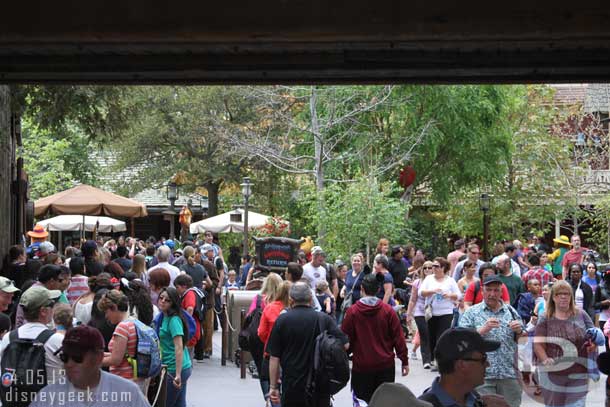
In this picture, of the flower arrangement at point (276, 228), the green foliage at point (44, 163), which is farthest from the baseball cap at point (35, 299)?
the green foliage at point (44, 163)

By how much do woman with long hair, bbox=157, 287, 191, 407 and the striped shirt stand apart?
4.96 ft

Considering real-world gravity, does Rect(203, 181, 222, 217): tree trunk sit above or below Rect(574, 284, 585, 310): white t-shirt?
above

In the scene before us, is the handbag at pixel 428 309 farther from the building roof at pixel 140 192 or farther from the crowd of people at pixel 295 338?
the building roof at pixel 140 192

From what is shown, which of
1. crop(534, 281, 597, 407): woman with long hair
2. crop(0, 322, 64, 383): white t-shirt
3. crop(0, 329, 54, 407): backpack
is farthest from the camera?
crop(534, 281, 597, 407): woman with long hair

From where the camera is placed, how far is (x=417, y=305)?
17.0 m

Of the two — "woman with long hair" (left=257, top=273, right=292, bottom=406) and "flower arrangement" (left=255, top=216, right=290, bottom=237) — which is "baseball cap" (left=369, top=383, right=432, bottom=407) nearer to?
"woman with long hair" (left=257, top=273, right=292, bottom=406)

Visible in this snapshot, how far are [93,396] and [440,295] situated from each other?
11169 millimetres

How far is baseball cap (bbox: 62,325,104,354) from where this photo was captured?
5.69 m

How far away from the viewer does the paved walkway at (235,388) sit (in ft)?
45.6

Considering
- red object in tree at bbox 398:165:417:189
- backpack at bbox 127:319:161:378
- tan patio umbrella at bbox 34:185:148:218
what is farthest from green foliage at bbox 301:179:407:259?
backpack at bbox 127:319:161:378

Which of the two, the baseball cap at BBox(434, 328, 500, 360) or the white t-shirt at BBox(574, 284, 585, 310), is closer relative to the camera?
the baseball cap at BBox(434, 328, 500, 360)
